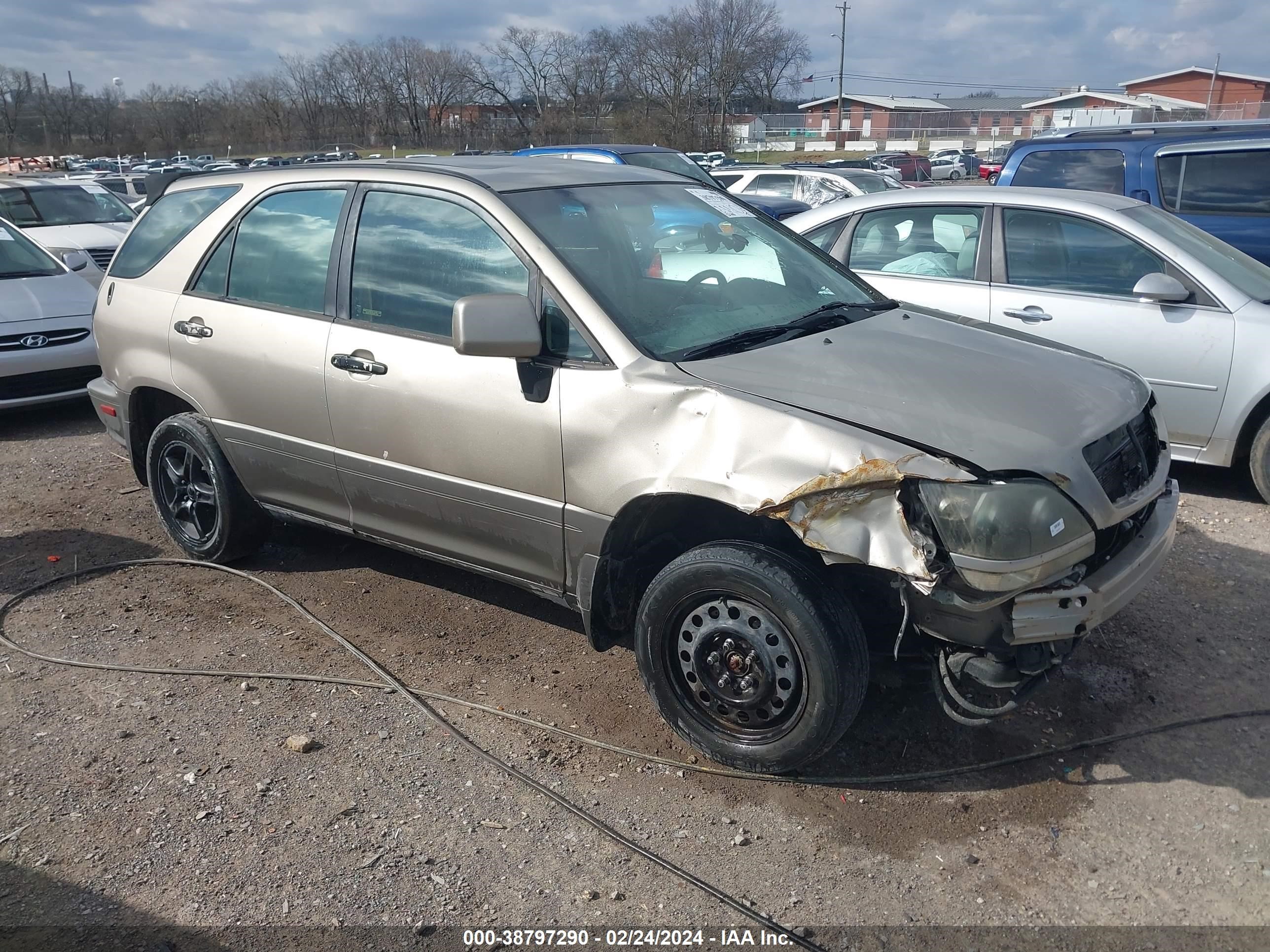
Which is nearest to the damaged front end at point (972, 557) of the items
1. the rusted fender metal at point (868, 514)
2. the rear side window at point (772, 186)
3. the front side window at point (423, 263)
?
the rusted fender metal at point (868, 514)

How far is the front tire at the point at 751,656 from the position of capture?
9.75 ft

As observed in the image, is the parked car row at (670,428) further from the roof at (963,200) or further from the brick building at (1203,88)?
the brick building at (1203,88)

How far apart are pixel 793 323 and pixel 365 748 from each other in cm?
218

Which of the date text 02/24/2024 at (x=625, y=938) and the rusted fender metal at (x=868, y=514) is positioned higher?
the rusted fender metal at (x=868, y=514)

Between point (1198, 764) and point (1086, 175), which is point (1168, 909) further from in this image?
point (1086, 175)

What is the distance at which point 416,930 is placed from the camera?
8.72ft

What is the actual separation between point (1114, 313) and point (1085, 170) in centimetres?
330

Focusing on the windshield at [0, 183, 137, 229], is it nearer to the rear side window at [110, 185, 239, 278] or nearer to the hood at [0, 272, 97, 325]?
the hood at [0, 272, 97, 325]

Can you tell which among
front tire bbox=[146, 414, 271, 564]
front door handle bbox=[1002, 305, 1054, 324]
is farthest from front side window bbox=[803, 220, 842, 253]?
front tire bbox=[146, 414, 271, 564]

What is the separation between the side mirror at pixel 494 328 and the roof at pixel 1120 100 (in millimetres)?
68597

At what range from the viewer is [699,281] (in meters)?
3.86

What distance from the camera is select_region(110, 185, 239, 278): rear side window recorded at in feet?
15.7

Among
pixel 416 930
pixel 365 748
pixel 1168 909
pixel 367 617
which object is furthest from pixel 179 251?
pixel 1168 909

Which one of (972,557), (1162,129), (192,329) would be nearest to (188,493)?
(192,329)
